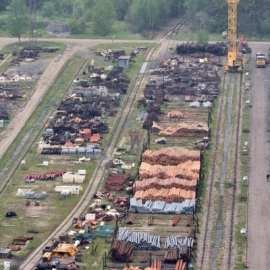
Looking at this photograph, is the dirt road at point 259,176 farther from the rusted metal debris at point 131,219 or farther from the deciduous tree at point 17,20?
the deciduous tree at point 17,20

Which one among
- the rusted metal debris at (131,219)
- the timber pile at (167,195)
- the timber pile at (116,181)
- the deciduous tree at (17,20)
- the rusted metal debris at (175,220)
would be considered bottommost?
the timber pile at (116,181)

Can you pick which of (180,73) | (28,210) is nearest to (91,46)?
(180,73)

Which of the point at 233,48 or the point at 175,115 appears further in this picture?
the point at 233,48

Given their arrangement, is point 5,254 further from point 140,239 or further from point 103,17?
point 103,17

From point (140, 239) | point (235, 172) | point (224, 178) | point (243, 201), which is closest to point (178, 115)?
point (235, 172)

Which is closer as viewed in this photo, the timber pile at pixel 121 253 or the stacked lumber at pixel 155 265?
the stacked lumber at pixel 155 265

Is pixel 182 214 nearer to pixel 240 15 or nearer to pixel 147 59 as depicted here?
pixel 147 59

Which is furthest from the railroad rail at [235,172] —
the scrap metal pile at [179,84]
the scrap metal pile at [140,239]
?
the scrap metal pile at [140,239]
